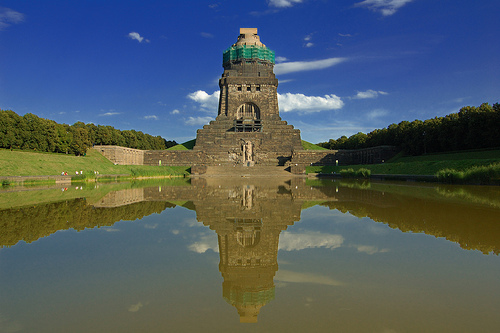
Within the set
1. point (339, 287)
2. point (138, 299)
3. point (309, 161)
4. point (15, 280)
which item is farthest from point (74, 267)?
point (309, 161)

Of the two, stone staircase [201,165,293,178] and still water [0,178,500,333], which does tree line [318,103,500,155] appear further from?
still water [0,178,500,333]

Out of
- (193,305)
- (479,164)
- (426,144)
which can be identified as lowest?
(193,305)

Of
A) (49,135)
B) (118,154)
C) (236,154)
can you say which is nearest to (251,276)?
(236,154)

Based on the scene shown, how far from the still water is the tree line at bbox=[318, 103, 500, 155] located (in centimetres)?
3250

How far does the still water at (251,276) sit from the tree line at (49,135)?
38.3 m

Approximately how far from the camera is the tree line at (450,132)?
3322 centimetres

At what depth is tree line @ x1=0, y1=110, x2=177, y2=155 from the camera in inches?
1500

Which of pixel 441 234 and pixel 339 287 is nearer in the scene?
pixel 339 287

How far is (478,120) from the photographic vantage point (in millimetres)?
34719

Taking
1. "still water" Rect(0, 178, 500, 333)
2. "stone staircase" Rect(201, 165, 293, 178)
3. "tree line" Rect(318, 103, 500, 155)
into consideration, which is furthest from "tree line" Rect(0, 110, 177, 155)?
"tree line" Rect(318, 103, 500, 155)

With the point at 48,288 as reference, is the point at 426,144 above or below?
above

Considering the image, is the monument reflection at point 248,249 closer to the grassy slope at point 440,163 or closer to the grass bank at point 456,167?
the grass bank at point 456,167

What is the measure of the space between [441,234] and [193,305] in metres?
5.27

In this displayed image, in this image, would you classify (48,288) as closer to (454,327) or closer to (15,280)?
(15,280)
